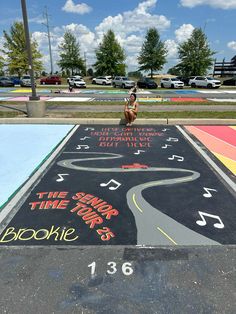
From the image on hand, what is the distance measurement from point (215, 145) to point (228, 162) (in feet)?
5.39

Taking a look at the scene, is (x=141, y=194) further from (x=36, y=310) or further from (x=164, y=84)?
(x=164, y=84)

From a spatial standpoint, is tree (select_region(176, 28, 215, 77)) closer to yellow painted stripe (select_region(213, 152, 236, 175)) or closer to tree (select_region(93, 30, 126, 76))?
tree (select_region(93, 30, 126, 76))

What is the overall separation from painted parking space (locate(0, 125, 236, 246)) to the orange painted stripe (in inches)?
28.3

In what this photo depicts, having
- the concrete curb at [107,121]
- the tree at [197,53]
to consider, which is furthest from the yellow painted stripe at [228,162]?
the tree at [197,53]

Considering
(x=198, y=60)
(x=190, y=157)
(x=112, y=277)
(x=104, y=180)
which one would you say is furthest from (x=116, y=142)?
(x=198, y=60)

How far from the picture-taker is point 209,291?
2768mm

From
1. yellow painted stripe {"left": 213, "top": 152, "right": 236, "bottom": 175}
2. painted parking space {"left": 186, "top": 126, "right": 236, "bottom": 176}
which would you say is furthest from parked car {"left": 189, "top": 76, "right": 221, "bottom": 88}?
yellow painted stripe {"left": 213, "top": 152, "right": 236, "bottom": 175}

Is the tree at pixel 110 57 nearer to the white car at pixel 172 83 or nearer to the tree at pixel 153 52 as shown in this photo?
the tree at pixel 153 52

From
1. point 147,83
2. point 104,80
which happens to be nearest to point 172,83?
point 147,83

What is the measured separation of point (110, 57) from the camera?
52.4 m

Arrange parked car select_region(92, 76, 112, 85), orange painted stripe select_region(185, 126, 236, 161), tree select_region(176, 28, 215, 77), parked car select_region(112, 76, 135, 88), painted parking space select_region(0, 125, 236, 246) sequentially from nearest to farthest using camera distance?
painted parking space select_region(0, 125, 236, 246)
orange painted stripe select_region(185, 126, 236, 161)
parked car select_region(112, 76, 135, 88)
parked car select_region(92, 76, 112, 85)
tree select_region(176, 28, 215, 77)

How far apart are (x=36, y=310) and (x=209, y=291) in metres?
1.80

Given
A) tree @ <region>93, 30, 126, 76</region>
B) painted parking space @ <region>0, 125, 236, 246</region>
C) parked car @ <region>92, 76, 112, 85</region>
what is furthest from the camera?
tree @ <region>93, 30, 126, 76</region>

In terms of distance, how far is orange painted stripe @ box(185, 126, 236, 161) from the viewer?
7336 millimetres
